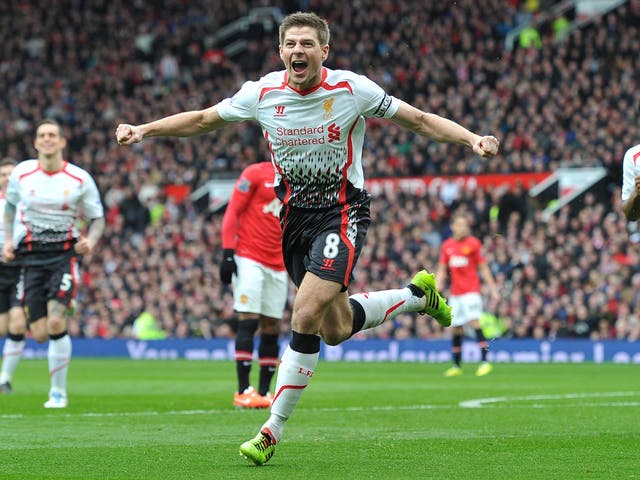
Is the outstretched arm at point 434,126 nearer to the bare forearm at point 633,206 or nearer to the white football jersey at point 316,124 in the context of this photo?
the white football jersey at point 316,124

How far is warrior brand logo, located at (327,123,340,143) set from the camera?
25.3ft

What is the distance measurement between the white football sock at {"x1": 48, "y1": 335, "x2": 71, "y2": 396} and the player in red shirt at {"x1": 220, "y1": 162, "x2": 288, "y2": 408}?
1615mm

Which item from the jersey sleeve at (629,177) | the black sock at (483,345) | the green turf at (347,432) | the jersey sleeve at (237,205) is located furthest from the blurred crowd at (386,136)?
the jersey sleeve at (629,177)

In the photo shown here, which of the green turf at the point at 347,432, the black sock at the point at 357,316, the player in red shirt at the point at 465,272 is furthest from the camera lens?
the player in red shirt at the point at 465,272

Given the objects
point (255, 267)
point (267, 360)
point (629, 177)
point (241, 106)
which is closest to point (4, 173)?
point (255, 267)

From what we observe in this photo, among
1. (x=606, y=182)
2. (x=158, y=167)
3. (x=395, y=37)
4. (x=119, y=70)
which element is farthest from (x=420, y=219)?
(x=119, y=70)

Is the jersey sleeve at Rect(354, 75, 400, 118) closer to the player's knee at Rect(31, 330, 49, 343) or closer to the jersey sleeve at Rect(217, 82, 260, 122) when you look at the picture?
the jersey sleeve at Rect(217, 82, 260, 122)

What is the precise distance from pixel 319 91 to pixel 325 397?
6387 millimetres

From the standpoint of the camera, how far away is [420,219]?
1116 inches

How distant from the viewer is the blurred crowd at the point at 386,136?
2566 centimetres

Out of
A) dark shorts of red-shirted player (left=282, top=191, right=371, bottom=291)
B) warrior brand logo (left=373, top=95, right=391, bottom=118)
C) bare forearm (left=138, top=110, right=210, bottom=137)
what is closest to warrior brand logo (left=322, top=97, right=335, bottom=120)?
warrior brand logo (left=373, top=95, right=391, bottom=118)

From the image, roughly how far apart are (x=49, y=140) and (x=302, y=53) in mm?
5005

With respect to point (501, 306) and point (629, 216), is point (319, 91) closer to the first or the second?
point (629, 216)

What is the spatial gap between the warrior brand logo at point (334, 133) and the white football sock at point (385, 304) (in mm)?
1032
